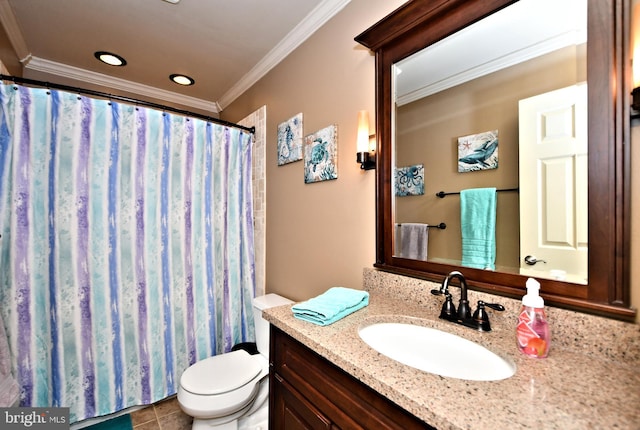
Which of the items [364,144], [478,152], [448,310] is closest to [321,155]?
[364,144]

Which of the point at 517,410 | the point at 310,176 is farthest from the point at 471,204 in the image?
the point at 310,176

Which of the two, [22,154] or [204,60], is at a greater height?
[204,60]

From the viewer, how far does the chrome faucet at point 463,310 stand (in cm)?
92

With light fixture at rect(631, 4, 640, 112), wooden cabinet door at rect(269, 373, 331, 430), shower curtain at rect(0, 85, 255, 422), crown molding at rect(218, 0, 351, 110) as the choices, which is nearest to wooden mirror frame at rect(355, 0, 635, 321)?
light fixture at rect(631, 4, 640, 112)

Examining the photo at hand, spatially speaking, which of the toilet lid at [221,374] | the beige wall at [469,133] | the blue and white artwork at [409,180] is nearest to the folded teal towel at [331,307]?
the beige wall at [469,133]

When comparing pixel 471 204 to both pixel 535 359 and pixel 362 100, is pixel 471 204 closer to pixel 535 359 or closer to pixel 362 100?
pixel 535 359

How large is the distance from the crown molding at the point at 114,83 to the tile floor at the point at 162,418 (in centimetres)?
272

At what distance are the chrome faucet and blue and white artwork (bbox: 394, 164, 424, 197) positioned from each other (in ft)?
1.48

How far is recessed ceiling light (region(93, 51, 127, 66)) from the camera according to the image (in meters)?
2.21

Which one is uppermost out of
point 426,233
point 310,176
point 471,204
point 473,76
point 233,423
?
point 473,76

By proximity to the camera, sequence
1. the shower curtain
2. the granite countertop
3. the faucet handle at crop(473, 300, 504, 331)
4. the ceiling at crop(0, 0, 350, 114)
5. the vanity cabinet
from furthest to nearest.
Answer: the ceiling at crop(0, 0, 350, 114) < the shower curtain < the faucet handle at crop(473, 300, 504, 331) < the vanity cabinet < the granite countertop

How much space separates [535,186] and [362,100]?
2.87ft

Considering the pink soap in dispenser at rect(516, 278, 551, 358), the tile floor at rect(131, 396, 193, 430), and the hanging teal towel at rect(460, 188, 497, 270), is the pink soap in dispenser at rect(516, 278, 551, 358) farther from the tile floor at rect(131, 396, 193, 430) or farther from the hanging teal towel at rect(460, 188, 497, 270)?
the tile floor at rect(131, 396, 193, 430)

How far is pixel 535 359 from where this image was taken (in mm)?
745
